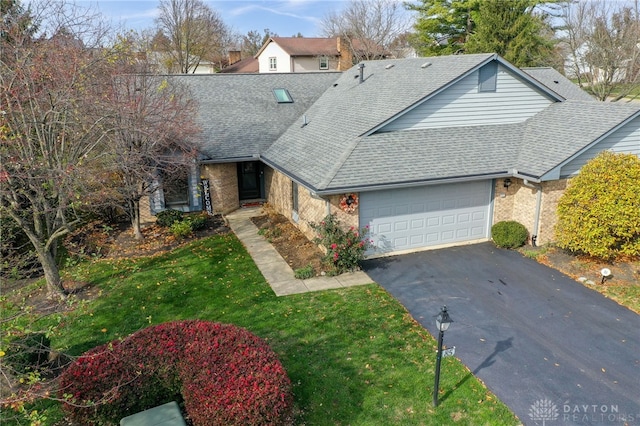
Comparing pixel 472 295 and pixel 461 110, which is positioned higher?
pixel 461 110

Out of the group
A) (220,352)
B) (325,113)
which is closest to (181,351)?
(220,352)

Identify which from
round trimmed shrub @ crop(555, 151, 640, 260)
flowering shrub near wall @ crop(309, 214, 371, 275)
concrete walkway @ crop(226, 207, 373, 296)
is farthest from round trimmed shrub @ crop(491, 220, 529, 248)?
concrete walkway @ crop(226, 207, 373, 296)

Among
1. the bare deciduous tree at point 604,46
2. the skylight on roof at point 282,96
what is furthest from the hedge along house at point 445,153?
the bare deciduous tree at point 604,46

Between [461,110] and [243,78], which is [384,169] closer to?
[461,110]

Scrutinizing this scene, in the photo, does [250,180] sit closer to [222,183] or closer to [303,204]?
[222,183]

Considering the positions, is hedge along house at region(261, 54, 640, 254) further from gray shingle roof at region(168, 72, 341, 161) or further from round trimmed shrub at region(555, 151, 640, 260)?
gray shingle roof at region(168, 72, 341, 161)
